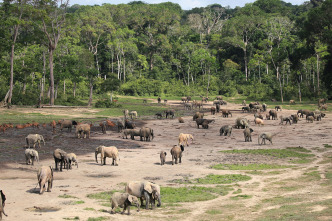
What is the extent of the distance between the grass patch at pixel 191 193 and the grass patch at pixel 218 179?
1346 millimetres

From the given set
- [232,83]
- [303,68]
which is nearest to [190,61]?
[232,83]

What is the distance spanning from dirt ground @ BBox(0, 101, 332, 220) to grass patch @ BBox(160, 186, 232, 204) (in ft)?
1.87

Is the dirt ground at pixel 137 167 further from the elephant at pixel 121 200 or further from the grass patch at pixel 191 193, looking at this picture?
the grass patch at pixel 191 193

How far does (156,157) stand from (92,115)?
31.1 m

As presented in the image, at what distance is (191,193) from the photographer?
73.4 ft

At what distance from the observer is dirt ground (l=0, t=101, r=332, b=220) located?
18.7m

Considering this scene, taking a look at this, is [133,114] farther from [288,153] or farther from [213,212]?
[213,212]

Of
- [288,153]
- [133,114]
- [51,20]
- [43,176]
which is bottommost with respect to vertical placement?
[288,153]

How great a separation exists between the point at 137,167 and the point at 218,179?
579 centimetres

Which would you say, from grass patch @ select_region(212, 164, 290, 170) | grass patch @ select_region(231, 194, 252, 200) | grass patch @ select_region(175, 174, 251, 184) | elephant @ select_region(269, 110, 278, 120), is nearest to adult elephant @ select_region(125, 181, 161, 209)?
grass patch @ select_region(231, 194, 252, 200)

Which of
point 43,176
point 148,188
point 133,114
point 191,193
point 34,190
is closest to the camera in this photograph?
point 148,188

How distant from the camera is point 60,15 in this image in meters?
75.9

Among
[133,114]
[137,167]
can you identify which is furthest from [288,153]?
[133,114]

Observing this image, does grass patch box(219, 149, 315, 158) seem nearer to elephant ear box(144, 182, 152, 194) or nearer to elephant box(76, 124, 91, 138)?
elephant box(76, 124, 91, 138)
